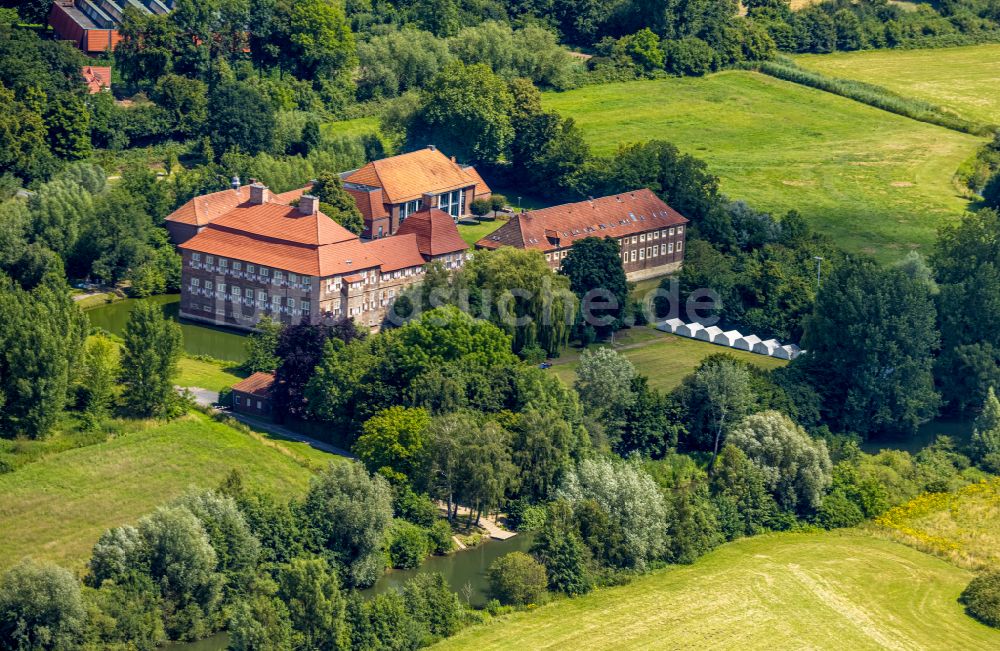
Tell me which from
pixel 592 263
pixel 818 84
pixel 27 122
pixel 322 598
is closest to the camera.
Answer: pixel 322 598

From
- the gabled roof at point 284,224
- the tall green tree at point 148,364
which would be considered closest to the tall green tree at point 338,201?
the gabled roof at point 284,224

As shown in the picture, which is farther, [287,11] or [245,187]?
[287,11]

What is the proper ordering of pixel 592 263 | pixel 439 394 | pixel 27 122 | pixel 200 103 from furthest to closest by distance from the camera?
1. pixel 200 103
2. pixel 27 122
3. pixel 592 263
4. pixel 439 394

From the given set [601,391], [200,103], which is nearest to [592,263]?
[601,391]

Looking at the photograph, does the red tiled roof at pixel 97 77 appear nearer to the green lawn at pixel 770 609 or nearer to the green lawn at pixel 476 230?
the green lawn at pixel 476 230

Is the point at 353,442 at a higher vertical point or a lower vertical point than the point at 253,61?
lower

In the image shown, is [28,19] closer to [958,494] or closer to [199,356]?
[199,356]

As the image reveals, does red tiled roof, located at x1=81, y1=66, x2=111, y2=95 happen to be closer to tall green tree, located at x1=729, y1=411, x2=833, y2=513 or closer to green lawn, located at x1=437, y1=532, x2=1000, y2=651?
tall green tree, located at x1=729, y1=411, x2=833, y2=513
